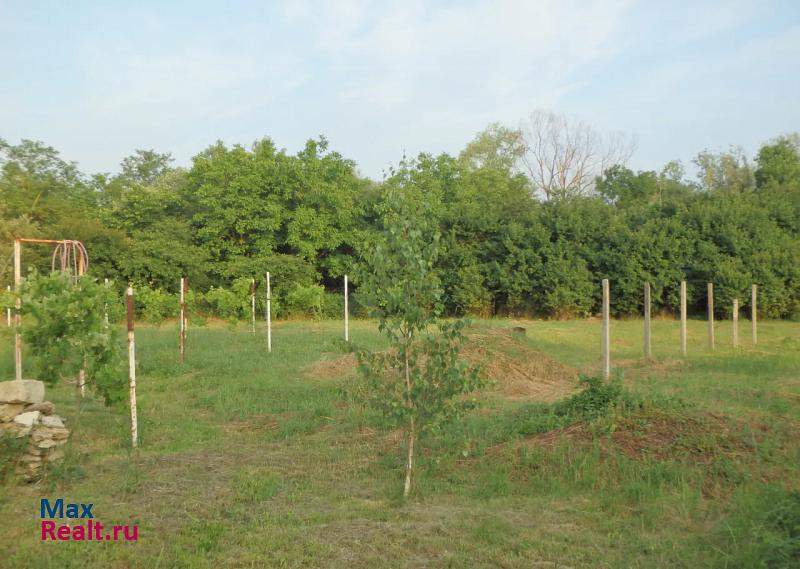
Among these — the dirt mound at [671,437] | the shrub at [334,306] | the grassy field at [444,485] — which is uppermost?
the shrub at [334,306]

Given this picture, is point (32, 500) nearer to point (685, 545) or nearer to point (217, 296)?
point (685, 545)

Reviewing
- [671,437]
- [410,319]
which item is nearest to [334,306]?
[671,437]

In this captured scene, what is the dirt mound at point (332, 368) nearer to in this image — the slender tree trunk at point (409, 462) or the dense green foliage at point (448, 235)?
the slender tree trunk at point (409, 462)

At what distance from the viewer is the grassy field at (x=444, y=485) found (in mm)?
4211

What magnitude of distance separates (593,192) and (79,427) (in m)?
36.9

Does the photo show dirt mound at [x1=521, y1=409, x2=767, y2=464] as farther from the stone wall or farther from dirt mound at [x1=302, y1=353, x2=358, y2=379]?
dirt mound at [x1=302, y1=353, x2=358, y2=379]

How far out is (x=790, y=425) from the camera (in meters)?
6.33

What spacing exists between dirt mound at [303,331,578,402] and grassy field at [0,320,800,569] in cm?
102

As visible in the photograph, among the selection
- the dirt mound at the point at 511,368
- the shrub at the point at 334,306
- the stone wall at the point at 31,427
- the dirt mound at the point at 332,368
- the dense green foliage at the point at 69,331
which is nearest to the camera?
the stone wall at the point at 31,427

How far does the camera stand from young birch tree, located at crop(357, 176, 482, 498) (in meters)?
5.14

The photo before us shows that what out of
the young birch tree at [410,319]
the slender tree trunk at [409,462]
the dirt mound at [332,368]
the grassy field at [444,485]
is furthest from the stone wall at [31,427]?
the dirt mound at [332,368]

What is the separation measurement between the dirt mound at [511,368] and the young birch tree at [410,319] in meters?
4.85

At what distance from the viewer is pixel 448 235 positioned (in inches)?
1151

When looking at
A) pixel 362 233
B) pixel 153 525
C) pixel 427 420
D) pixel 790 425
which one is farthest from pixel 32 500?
pixel 362 233
